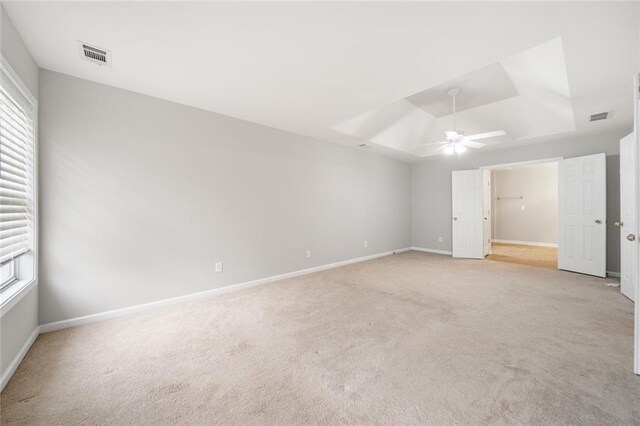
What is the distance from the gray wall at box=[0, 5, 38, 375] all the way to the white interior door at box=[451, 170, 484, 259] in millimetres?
6680

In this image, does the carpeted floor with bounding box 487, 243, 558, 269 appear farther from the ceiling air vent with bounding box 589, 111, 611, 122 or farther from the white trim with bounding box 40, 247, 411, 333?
the white trim with bounding box 40, 247, 411, 333

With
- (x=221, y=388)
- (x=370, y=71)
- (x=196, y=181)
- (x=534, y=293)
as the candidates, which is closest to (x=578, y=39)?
(x=370, y=71)

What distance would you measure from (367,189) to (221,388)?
4616 millimetres

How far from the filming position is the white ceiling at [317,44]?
1.69 m

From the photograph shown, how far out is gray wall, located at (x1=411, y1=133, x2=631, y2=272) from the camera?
416cm

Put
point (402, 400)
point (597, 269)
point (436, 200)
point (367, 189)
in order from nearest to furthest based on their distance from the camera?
point (402, 400) → point (597, 269) → point (367, 189) → point (436, 200)

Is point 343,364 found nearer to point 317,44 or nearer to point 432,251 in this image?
point 317,44

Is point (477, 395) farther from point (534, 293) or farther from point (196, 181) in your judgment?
point (196, 181)

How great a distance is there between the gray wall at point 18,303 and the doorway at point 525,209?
8.20m

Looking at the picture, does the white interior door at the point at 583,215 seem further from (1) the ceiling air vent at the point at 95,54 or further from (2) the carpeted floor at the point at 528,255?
(1) the ceiling air vent at the point at 95,54

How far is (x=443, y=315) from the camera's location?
2668 millimetres

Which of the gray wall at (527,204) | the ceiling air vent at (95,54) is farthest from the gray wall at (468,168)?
the ceiling air vent at (95,54)

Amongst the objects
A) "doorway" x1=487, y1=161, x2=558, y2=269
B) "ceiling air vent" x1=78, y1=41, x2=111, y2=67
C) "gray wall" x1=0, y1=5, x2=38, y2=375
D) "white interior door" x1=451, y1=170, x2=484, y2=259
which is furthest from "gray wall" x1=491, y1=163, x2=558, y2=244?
"gray wall" x1=0, y1=5, x2=38, y2=375

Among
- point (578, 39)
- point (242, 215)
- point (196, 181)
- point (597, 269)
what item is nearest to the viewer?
point (578, 39)
